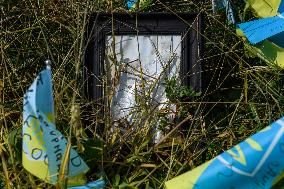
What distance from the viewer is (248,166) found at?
1.20m

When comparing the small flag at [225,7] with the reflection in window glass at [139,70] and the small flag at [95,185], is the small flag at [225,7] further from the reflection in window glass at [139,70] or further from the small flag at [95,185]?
the small flag at [95,185]

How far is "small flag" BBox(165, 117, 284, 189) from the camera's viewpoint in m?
1.20

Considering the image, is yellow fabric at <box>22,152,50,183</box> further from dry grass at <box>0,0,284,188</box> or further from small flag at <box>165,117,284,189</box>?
small flag at <box>165,117,284,189</box>

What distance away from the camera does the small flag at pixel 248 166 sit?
3.92 feet

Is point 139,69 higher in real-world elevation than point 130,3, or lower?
lower

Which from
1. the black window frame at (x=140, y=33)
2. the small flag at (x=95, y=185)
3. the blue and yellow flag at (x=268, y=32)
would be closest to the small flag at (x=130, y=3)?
the black window frame at (x=140, y=33)

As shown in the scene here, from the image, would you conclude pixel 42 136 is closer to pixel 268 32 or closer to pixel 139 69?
pixel 139 69

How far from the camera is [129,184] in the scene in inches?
53.3

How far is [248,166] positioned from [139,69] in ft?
1.51

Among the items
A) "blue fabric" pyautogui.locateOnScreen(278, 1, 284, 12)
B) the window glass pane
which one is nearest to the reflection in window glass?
the window glass pane

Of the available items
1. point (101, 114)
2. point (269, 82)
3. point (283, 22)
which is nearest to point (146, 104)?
point (101, 114)

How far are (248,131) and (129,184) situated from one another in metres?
0.34

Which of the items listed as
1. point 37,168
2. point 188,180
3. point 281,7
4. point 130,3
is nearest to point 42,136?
point 37,168

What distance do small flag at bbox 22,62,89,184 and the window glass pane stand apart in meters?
0.30
